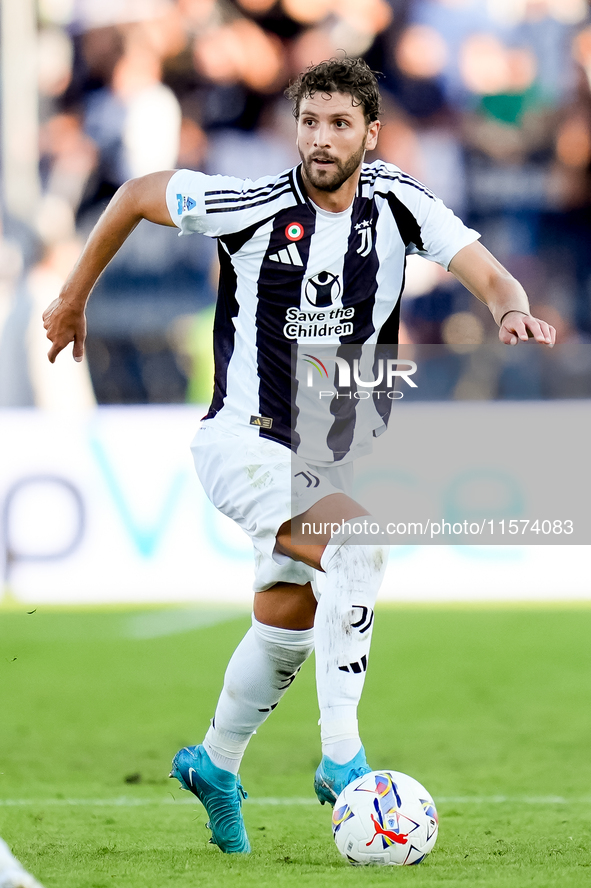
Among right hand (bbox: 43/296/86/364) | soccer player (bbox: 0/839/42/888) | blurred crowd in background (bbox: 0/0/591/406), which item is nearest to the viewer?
soccer player (bbox: 0/839/42/888)

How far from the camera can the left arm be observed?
9.97 ft

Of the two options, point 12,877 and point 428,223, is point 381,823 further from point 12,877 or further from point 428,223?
point 428,223

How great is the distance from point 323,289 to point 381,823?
1.42m

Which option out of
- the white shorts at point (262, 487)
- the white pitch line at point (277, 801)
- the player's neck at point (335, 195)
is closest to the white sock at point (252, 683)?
the white shorts at point (262, 487)

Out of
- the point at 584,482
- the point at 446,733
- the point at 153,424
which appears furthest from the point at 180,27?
the point at 446,733

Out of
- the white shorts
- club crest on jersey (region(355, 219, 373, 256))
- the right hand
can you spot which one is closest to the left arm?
club crest on jersey (region(355, 219, 373, 256))

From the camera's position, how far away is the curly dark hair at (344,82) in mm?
3240

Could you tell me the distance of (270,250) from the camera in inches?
134

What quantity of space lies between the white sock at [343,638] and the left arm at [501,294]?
2.16 ft

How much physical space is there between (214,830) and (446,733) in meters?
2.04

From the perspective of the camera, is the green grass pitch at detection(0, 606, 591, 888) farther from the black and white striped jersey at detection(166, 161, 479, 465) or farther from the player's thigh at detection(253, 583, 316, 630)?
the black and white striped jersey at detection(166, 161, 479, 465)

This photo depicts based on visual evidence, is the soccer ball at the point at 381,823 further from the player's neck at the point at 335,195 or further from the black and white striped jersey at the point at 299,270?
the player's neck at the point at 335,195

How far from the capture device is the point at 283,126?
10.2m

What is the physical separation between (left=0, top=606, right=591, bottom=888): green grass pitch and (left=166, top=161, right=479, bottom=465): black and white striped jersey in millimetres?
1119
